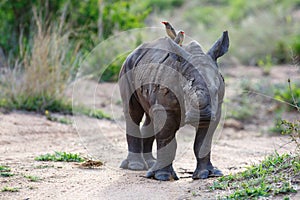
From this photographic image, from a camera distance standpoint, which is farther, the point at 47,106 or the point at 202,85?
the point at 47,106

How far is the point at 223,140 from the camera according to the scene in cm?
1094

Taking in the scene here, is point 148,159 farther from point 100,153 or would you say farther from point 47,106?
point 47,106

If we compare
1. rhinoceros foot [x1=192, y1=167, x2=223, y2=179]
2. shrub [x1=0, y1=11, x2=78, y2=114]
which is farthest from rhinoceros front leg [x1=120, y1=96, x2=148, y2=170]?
shrub [x1=0, y1=11, x2=78, y2=114]

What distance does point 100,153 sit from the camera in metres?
8.57

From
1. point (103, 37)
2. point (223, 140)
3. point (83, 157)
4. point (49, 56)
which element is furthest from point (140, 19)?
point (83, 157)

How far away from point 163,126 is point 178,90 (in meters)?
0.49

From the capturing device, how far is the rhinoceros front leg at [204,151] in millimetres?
6703

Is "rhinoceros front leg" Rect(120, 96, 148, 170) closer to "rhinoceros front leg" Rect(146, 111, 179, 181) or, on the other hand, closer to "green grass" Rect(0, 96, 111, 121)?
"rhinoceros front leg" Rect(146, 111, 179, 181)

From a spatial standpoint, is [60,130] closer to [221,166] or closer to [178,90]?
[221,166]

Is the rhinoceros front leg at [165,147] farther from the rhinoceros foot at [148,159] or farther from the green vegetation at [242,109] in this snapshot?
the green vegetation at [242,109]

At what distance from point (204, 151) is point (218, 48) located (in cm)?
121

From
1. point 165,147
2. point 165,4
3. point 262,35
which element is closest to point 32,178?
point 165,147

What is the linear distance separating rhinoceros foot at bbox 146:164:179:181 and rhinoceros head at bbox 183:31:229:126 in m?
0.85

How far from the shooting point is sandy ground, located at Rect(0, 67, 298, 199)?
20.4 feet
